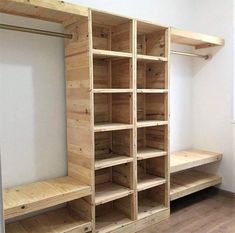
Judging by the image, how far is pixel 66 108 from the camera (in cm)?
237

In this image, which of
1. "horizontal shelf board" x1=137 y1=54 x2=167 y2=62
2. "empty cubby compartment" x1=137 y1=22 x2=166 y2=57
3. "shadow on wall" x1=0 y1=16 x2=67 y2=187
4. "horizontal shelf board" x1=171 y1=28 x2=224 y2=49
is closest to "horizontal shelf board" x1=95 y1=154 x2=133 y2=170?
"shadow on wall" x1=0 y1=16 x2=67 y2=187

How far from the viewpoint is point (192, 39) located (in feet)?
9.67

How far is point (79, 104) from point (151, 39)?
1131mm

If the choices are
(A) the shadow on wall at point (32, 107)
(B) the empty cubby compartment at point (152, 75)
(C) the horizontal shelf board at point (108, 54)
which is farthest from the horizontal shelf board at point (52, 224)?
(B) the empty cubby compartment at point (152, 75)

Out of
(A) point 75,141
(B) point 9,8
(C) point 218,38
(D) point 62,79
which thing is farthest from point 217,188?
(B) point 9,8

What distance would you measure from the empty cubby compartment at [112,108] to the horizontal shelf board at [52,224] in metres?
0.92

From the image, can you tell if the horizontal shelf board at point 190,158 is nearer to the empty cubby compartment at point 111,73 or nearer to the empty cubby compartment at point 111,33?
the empty cubby compartment at point 111,73

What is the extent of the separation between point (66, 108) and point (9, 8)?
0.92 metres

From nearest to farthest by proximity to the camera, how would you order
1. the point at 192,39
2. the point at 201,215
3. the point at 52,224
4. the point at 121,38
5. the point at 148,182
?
the point at 52,224, the point at 121,38, the point at 148,182, the point at 201,215, the point at 192,39

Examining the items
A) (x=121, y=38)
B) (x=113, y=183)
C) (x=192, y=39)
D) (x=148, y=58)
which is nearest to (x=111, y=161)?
(x=113, y=183)

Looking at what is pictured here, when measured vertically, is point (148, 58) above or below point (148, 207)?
above

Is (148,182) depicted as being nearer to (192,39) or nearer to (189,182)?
(189,182)

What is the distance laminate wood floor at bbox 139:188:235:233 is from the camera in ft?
8.04

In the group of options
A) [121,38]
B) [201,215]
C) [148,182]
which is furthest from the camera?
[201,215]
